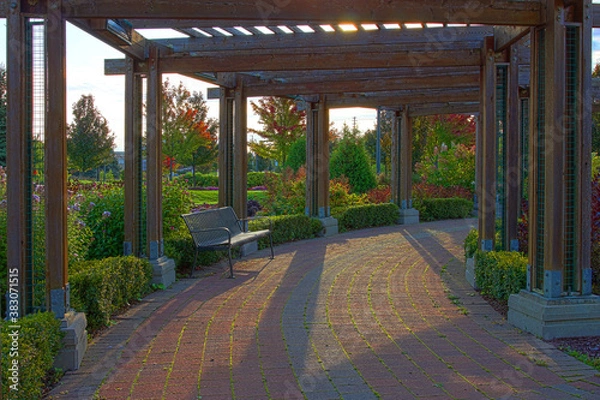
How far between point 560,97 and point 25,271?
418cm

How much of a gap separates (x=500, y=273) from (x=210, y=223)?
3954mm

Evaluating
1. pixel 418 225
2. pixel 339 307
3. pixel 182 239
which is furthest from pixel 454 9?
pixel 418 225

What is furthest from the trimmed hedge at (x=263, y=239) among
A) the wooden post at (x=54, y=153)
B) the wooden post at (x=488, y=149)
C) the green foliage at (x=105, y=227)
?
the wooden post at (x=488, y=149)

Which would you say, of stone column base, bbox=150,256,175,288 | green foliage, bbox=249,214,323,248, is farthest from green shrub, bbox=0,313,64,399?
green foliage, bbox=249,214,323,248

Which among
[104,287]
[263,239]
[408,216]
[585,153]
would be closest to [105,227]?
[104,287]

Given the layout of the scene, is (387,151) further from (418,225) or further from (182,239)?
(182,239)

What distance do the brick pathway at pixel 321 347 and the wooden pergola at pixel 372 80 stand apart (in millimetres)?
573

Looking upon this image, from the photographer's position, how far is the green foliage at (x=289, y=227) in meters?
10.4

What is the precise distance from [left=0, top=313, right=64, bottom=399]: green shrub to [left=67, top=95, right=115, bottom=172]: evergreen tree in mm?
24221

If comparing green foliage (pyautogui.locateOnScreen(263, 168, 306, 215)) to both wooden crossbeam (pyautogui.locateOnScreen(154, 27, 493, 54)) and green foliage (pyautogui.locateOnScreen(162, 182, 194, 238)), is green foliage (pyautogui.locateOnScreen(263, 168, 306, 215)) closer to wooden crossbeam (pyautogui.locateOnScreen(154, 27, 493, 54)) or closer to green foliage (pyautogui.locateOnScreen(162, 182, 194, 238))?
green foliage (pyautogui.locateOnScreen(162, 182, 194, 238))

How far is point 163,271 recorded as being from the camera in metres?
6.91

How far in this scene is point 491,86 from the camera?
6.80 meters

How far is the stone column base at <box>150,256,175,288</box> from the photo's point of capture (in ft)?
22.5

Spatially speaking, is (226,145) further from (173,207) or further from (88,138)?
(88,138)
